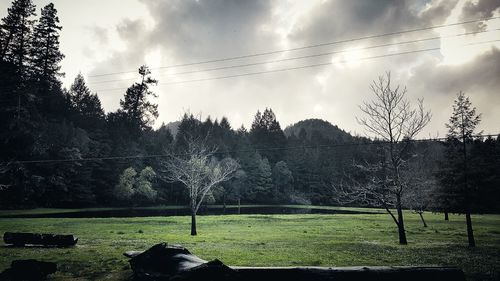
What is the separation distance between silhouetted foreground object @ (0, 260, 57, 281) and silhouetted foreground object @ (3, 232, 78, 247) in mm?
7995

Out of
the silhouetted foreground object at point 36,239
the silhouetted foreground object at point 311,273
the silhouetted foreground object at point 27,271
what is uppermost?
the silhouetted foreground object at point 311,273

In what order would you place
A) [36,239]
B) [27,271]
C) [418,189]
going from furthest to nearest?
[418,189] → [36,239] → [27,271]

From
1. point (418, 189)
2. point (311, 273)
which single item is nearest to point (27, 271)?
point (311, 273)

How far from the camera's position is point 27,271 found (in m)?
9.79

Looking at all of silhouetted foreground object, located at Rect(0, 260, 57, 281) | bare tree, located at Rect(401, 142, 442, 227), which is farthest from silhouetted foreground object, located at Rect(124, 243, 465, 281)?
bare tree, located at Rect(401, 142, 442, 227)

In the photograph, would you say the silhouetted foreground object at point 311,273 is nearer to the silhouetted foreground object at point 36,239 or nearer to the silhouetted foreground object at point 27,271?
the silhouetted foreground object at point 27,271

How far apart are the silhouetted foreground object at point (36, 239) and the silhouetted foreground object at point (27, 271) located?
7995mm

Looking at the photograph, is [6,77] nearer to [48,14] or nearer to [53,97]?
[48,14]

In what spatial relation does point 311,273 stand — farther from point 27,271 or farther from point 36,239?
point 36,239

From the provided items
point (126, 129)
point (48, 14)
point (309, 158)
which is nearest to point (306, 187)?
point (309, 158)

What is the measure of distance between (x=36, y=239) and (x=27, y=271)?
8.78m

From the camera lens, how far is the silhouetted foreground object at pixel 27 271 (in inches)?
380

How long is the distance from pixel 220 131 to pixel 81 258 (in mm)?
112517

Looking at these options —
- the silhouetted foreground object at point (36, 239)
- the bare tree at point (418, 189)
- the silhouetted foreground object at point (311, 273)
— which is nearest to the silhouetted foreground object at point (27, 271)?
the silhouetted foreground object at point (311, 273)
